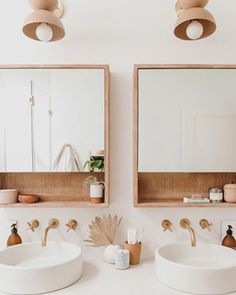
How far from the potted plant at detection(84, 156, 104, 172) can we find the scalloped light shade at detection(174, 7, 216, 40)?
720mm

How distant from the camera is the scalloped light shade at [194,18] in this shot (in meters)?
1.30

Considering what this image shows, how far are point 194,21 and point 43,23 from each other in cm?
68

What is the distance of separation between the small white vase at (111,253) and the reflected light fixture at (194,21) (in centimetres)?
106

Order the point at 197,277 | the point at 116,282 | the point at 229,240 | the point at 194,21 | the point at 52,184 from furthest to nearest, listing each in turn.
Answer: the point at 52,184, the point at 229,240, the point at 194,21, the point at 116,282, the point at 197,277

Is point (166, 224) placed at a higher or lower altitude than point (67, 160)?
lower

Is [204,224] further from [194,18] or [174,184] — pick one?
[194,18]

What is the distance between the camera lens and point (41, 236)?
1593 mm

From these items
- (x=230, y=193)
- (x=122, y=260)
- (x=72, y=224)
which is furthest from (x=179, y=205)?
(x=72, y=224)

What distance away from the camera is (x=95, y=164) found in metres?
1.56

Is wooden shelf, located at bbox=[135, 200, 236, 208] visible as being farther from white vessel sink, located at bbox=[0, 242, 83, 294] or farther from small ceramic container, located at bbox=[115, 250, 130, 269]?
white vessel sink, located at bbox=[0, 242, 83, 294]

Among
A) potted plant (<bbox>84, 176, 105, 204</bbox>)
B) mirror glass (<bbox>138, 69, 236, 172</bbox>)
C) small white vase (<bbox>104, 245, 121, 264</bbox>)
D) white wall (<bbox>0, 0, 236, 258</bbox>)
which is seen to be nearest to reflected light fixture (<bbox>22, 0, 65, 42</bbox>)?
white wall (<bbox>0, 0, 236, 258</bbox>)

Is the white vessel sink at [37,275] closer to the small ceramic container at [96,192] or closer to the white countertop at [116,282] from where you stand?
the white countertop at [116,282]

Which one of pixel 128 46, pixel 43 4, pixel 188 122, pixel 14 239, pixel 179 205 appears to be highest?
pixel 43 4

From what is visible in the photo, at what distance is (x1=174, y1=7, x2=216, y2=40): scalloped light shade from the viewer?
4.27 ft
